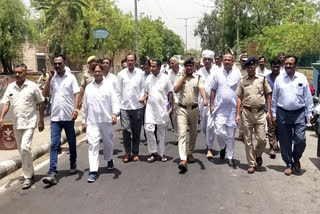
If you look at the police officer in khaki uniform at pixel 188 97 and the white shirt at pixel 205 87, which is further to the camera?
the white shirt at pixel 205 87

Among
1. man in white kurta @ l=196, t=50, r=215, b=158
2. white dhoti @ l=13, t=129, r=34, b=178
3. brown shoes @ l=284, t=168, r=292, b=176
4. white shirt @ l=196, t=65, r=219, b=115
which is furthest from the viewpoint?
white shirt @ l=196, t=65, r=219, b=115

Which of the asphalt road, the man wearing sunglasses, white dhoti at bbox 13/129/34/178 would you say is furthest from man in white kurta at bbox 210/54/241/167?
Answer: white dhoti at bbox 13/129/34/178

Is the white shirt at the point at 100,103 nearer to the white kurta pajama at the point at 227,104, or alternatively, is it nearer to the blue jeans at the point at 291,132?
the white kurta pajama at the point at 227,104

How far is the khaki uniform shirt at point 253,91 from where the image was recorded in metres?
6.32

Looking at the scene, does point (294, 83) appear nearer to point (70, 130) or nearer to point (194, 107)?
point (194, 107)

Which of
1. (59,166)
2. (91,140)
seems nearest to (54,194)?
(91,140)

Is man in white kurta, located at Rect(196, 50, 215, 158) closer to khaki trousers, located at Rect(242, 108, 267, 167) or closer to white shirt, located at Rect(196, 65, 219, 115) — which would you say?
white shirt, located at Rect(196, 65, 219, 115)

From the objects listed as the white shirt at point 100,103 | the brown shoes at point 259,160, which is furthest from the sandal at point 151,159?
the brown shoes at point 259,160

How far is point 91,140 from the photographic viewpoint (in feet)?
20.1

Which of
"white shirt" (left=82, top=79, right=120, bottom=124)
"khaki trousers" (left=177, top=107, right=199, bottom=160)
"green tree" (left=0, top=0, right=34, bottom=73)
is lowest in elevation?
"khaki trousers" (left=177, top=107, right=199, bottom=160)

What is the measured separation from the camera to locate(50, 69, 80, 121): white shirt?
6.19m

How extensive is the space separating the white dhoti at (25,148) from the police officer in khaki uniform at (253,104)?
3.37 m

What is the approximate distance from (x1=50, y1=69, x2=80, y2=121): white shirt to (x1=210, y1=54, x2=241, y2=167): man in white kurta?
2.46 m

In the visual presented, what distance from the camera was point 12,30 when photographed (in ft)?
98.1
